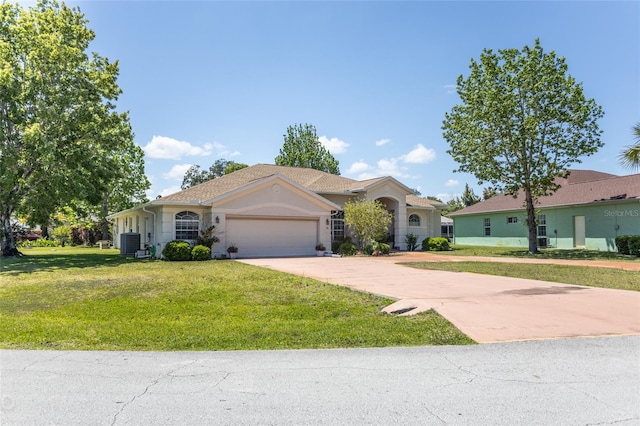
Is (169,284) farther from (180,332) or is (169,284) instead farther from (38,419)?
(38,419)

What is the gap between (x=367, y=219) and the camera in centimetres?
2430

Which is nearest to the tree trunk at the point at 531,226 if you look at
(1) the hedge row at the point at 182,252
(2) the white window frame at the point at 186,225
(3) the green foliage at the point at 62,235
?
(1) the hedge row at the point at 182,252

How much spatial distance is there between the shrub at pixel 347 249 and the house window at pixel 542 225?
14511 mm

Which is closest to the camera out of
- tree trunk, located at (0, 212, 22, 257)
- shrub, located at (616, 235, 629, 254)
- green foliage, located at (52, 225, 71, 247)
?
shrub, located at (616, 235, 629, 254)

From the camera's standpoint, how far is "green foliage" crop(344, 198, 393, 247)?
24328 millimetres

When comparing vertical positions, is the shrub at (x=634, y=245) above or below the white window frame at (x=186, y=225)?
below

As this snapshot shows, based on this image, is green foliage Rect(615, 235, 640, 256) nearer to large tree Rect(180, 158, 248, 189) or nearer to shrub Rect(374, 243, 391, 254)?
shrub Rect(374, 243, 391, 254)

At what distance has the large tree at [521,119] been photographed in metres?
23.4

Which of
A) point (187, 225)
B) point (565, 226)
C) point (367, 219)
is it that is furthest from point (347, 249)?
point (565, 226)

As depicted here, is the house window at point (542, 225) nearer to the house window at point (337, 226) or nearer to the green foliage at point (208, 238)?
the house window at point (337, 226)

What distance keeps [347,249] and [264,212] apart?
5.32 meters

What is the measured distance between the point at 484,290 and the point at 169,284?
817cm

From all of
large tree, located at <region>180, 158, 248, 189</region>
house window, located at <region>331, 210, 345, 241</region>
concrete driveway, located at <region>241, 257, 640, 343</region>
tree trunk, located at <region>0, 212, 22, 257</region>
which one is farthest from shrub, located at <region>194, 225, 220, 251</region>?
large tree, located at <region>180, 158, 248, 189</region>

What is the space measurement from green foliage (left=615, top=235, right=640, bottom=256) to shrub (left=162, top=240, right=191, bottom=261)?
22.0 meters
